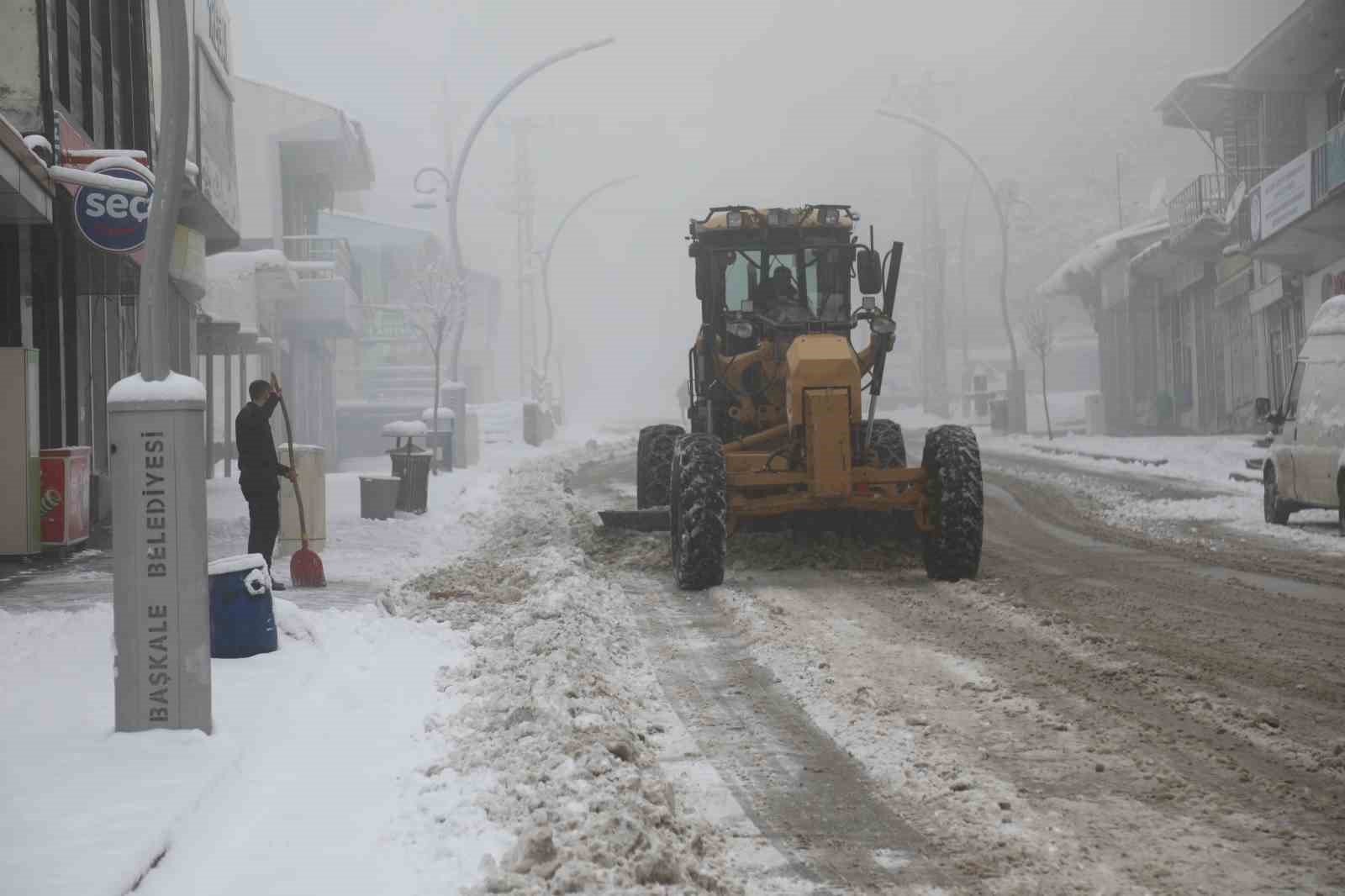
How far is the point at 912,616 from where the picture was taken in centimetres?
955

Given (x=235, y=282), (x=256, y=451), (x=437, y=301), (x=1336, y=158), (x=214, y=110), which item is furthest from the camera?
(x=437, y=301)

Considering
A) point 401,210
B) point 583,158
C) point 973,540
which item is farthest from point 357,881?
point 583,158

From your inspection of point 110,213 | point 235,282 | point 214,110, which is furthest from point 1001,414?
point 110,213

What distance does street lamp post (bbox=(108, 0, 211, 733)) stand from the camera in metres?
6.17

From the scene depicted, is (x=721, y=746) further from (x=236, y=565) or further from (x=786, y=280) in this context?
(x=786, y=280)

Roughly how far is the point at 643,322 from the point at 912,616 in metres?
173

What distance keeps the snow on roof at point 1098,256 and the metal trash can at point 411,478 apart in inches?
1208

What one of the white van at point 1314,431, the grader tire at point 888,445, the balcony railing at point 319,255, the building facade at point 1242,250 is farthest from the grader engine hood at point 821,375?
the balcony railing at point 319,255

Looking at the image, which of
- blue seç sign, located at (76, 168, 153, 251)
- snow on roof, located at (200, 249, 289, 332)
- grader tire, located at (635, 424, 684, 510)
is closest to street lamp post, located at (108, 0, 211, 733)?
grader tire, located at (635, 424, 684, 510)

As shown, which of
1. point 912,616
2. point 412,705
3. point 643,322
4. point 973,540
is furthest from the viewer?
point 643,322

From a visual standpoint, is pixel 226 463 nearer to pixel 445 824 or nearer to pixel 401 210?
pixel 445 824

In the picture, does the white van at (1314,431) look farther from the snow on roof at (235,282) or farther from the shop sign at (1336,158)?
the snow on roof at (235,282)

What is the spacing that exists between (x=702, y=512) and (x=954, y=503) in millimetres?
1854

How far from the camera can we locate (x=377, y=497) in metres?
17.8
